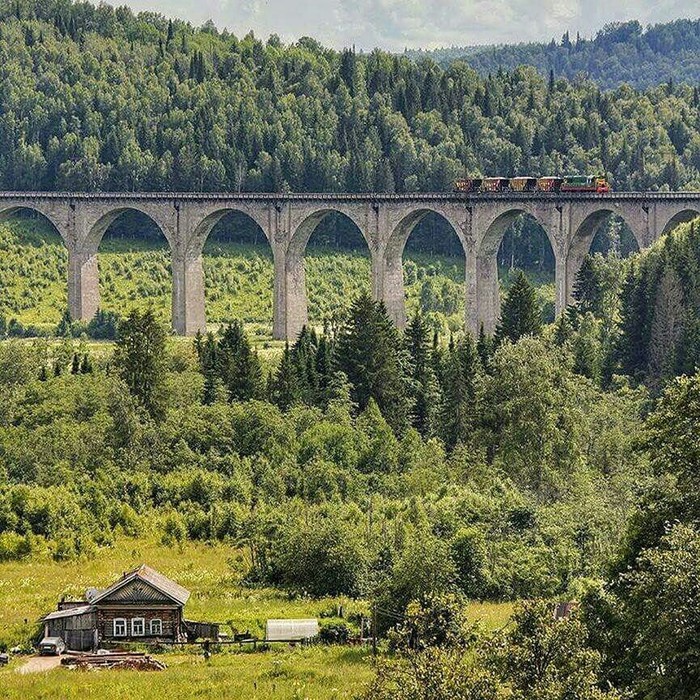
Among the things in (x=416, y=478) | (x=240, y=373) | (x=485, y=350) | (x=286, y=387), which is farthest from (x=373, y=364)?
(x=416, y=478)

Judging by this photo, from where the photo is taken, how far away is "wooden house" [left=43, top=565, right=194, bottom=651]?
51344 mm

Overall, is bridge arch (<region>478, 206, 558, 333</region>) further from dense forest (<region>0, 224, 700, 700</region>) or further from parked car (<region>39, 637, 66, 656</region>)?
parked car (<region>39, 637, 66, 656</region>)

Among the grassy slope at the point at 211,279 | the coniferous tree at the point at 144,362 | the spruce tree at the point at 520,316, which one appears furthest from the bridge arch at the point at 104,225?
the coniferous tree at the point at 144,362

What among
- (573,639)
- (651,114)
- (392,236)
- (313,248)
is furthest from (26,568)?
(651,114)

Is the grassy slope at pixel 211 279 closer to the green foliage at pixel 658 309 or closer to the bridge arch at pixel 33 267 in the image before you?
the bridge arch at pixel 33 267

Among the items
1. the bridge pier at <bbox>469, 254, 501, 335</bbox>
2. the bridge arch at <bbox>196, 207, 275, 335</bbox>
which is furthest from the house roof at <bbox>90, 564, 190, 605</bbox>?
the bridge arch at <bbox>196, 207, 275, 335</bbox>

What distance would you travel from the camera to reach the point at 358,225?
421ft

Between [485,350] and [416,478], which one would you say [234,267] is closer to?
[485,350]

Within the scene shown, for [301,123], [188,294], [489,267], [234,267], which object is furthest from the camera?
[301,123]

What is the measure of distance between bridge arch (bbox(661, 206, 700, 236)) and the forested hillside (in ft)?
132

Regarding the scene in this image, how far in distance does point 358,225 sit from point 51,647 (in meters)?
81.0

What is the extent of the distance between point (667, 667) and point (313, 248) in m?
121

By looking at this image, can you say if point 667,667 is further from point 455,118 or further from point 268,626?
point 455,118

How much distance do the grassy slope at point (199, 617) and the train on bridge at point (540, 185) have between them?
5951 cm
